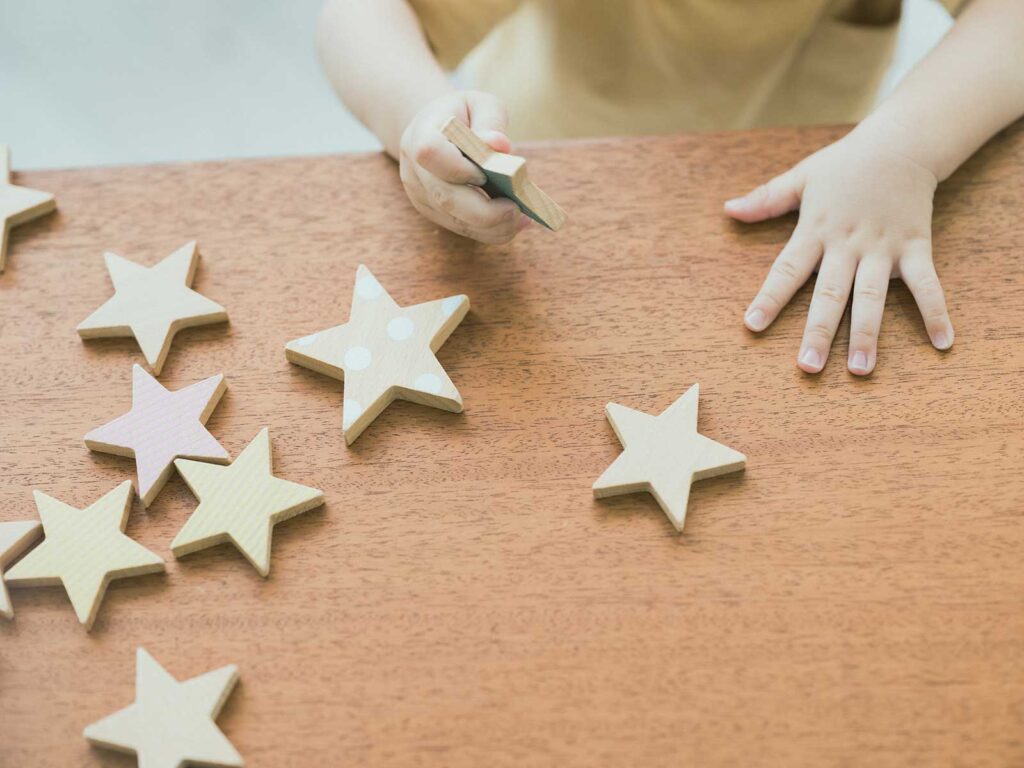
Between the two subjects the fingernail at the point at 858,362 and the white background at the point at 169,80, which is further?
the white background at the point at 169,80

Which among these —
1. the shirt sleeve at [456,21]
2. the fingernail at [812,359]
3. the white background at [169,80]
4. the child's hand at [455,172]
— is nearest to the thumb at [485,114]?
the child's hand at [455,172]

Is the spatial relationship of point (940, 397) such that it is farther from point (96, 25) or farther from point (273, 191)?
point (96, 25)

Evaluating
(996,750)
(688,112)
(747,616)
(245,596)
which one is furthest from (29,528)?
(688,112)

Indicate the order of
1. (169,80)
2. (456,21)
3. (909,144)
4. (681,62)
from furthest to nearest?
(169,80) < (681,62) < (456,21) < (909,144)

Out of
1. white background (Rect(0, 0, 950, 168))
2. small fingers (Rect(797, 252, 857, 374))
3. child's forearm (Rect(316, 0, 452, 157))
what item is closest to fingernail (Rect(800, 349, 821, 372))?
small fingers (Rect(797, 252, 857, 374))

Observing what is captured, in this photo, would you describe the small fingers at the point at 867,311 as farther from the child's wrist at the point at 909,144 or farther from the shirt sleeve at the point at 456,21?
the shirt sleeve at the point at 456,21

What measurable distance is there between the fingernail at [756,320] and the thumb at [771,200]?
0.31 ft

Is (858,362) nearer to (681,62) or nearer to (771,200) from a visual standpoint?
(771,200)

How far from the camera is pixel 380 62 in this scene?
0.78 metres

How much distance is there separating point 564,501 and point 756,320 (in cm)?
21

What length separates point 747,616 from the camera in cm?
52

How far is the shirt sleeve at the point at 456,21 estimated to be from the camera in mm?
828

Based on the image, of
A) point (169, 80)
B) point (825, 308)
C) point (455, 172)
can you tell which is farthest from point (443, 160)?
point (169, 80)

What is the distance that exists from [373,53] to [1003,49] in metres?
0.55
